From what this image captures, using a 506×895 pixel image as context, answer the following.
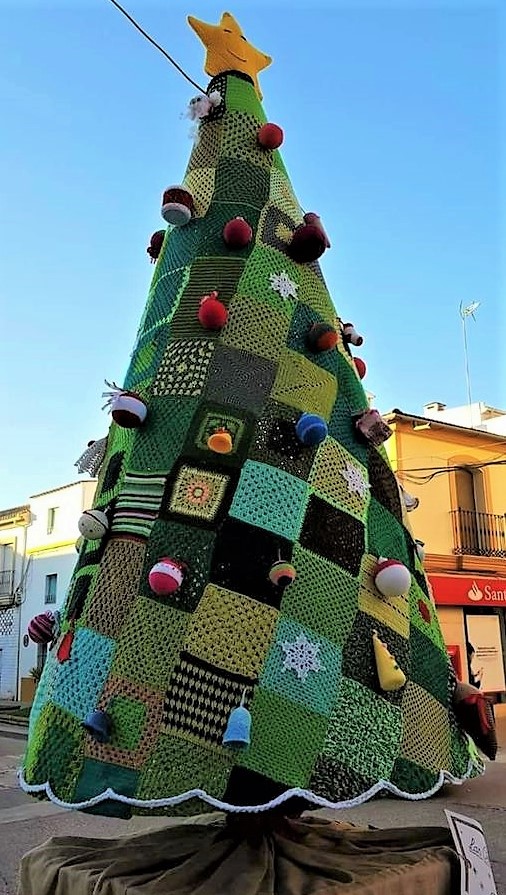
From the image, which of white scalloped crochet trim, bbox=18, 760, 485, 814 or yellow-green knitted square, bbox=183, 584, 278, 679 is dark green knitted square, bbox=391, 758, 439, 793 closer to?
white scalloped crochet trim, bbox=18, 760, 485, 814

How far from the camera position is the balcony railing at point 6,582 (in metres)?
21.1

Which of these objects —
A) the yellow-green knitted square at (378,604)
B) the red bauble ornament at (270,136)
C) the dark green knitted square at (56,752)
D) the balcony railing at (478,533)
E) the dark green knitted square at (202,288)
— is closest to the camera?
the dark green knitted square at (56,752)

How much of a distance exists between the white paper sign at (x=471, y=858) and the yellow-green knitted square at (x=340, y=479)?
97cm

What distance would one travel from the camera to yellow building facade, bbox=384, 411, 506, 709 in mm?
11906

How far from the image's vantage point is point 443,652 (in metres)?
2.39

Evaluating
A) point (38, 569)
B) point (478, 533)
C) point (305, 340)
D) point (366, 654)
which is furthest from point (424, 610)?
point (38, 569)

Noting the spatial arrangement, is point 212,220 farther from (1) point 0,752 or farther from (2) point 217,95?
(1) point 0,752

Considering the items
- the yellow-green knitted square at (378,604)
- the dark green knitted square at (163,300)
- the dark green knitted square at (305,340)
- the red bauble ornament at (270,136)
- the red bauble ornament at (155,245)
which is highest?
the red bauble ornament at (270,136)

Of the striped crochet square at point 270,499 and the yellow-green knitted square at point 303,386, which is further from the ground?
the yellow-green knitted square at point 303,386

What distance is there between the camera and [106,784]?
1.85 meters

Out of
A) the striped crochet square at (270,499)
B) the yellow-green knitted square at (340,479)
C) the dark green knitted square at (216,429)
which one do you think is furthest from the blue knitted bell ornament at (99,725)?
the yellow-green knitted square at (340,479)

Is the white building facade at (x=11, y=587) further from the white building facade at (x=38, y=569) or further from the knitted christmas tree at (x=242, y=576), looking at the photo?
the knitted christmas tree at (x=242, y=576)

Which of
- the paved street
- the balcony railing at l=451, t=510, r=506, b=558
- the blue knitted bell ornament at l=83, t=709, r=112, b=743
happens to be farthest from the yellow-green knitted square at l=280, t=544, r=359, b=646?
the balcony railing at l=451, t=510, r=506, b=558

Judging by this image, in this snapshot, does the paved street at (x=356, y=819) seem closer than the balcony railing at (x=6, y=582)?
Yes
